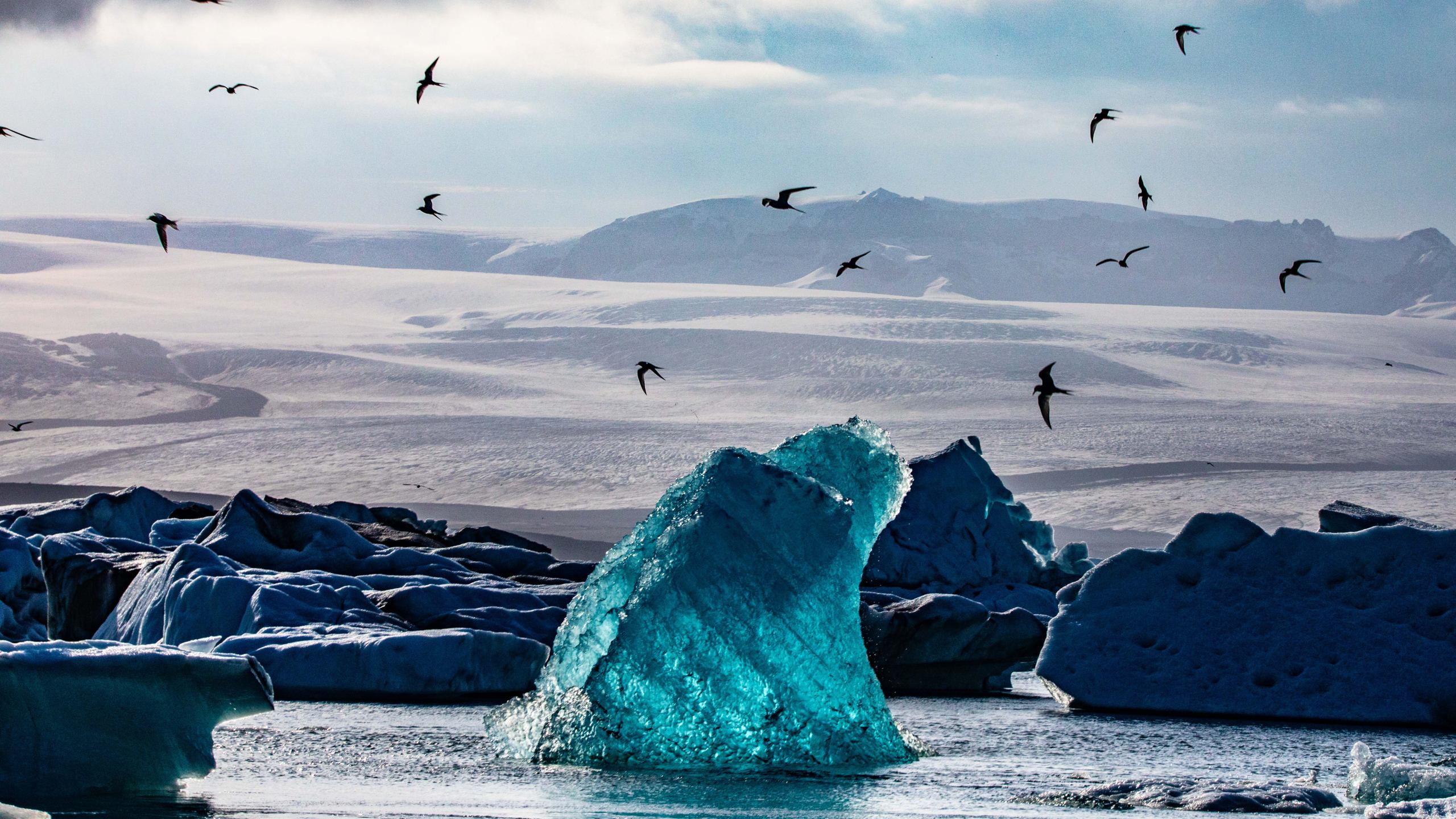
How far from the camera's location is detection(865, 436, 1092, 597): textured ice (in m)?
18.6

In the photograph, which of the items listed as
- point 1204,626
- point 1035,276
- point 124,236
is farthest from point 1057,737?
point 124,236

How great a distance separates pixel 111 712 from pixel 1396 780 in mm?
5410

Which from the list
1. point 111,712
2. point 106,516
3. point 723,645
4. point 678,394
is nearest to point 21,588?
point 106,516

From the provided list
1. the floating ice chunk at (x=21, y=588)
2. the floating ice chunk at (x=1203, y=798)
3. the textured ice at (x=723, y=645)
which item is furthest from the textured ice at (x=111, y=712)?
the floating ice chunk at (x=21, y=588)

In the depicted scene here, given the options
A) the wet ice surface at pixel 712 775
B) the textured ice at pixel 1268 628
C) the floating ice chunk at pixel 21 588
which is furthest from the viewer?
the floating ice chunk at pixel 21 588

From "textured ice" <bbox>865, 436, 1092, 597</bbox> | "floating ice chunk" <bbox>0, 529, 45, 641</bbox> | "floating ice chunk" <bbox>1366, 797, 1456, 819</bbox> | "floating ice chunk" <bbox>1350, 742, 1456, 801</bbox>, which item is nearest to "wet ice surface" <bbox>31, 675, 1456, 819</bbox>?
"floating ice chunk" <bbox>1350, 742, 1456, 801</bbox>

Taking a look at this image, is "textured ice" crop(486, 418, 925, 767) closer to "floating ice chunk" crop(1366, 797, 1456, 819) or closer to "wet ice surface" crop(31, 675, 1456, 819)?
"wet ice surface" crop(31, 675, 1456, 819)

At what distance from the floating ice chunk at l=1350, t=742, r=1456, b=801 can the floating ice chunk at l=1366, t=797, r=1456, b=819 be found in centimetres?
27

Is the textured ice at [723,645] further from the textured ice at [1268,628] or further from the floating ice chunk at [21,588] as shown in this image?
the floating ice chunk at [21,588]

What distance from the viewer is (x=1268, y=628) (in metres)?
10.6

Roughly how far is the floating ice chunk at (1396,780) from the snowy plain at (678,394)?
27.1 meters

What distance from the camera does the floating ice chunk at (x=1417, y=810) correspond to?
593 cm

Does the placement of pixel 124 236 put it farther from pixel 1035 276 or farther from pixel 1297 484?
pixel 1297 484

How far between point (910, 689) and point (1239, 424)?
3473 cm
